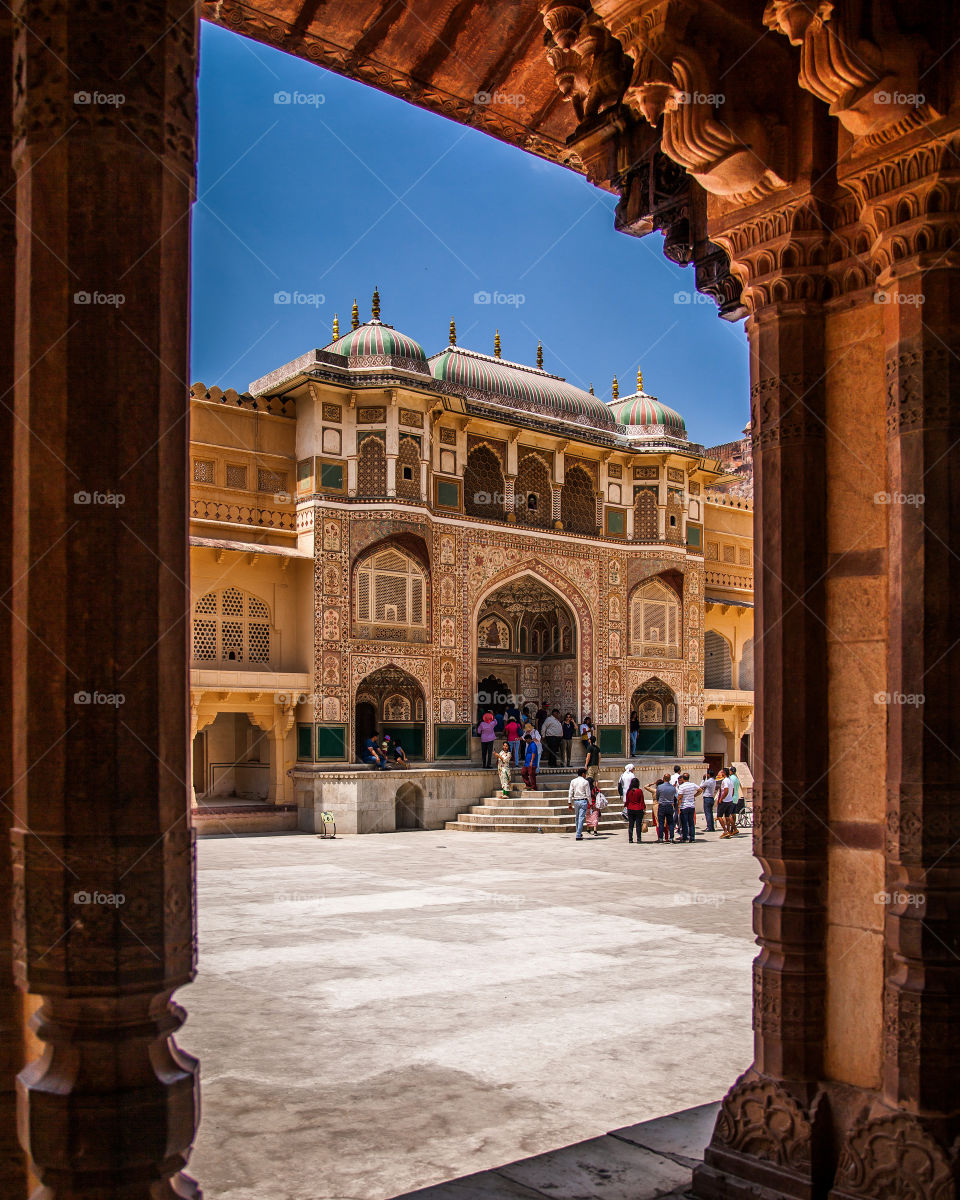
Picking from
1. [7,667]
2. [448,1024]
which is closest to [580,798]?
[448,1024]

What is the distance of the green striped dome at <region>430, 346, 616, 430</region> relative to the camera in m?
25.0

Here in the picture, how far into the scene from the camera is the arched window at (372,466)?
2209cm

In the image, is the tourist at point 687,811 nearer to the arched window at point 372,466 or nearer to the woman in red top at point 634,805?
the woman in red top at point 634,805

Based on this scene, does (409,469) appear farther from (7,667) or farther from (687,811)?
(7,667)

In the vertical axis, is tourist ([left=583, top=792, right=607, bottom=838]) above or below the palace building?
below

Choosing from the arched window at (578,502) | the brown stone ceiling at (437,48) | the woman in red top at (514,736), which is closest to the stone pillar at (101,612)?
the brown stone ceiling at (437,48)

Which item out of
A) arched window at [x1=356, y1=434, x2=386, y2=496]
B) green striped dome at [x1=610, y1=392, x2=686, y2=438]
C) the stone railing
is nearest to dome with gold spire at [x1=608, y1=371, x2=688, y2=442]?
green striped dome at [x1=610, y1=392, x2=686, y2=438]

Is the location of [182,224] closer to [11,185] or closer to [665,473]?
[11,185]

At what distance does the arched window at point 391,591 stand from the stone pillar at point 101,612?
1977 cm

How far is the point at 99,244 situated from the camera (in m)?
2.04

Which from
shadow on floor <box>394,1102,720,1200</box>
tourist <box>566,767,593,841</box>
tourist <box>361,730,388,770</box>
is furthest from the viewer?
tourist <box>361,730,388,770</box>

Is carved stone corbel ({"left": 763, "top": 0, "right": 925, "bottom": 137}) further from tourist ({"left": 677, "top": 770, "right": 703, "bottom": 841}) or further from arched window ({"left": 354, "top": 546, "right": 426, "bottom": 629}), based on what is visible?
arched window ({"left": 354, "top": 546, "right": 426, "bottom": 629})

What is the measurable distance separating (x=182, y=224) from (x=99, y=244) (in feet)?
0.64

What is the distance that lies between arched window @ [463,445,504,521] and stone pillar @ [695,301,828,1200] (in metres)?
20.6
